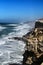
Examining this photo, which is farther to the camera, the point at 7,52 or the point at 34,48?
the point at 7,52

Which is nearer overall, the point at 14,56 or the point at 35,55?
the point at 35,55

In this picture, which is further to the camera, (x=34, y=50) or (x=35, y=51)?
(x=34, y=50)

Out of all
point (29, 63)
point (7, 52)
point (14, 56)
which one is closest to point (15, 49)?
point (7, 52)

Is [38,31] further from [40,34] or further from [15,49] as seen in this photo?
[15,49]

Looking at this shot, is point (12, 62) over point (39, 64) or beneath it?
beneath

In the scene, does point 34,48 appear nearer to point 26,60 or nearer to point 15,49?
point 26,60

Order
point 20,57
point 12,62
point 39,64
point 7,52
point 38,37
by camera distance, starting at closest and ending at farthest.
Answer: point 39,64 < point 38,37 < point 12,62 < point 20,57 < point 7,52

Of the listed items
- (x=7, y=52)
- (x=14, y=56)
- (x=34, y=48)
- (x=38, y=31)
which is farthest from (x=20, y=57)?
(x=34, y=48)

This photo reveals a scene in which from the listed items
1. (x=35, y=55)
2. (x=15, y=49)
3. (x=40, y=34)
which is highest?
(x=40, y=34)

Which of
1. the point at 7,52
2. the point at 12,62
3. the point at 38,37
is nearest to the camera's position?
the point at 38,37
